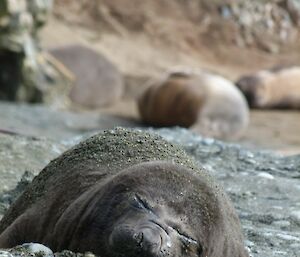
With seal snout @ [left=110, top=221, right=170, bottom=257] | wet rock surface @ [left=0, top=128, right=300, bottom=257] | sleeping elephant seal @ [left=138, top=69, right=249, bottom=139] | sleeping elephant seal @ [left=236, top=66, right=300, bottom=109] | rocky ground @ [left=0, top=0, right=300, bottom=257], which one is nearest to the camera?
seal snout @ [left=110, top=221, right=170, bottom=257]

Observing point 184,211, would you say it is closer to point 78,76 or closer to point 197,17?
point 78,76

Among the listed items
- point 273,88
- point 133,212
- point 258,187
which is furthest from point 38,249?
point 273,88

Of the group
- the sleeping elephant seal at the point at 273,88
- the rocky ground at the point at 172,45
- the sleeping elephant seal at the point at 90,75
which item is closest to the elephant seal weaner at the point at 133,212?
the rocky ground at the point at 172,45

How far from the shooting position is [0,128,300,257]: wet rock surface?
4.31 m

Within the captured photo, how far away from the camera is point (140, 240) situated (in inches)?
105

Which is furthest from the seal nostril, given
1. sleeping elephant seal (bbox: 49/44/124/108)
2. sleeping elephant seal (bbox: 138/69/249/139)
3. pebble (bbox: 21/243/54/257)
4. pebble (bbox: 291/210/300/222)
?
sleeping elephant seal (bbox: 49/44/124/108)

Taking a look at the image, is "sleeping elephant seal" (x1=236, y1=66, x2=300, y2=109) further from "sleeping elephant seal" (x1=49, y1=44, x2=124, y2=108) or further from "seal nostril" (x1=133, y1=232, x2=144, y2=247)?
"seal nostril" (x1=133, y1=232, x2=144, y2=247)

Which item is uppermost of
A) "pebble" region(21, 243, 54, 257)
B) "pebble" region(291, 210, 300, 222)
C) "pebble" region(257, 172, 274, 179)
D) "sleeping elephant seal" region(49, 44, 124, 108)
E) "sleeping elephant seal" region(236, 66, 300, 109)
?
"pebble" region(21, 243, 54, 257)

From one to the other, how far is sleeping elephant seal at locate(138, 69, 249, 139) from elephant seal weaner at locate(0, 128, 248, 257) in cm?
943

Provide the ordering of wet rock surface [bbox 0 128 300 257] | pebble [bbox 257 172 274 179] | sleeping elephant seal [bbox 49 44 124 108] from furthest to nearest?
1. sleeping elephant seal [bbox 49 44 124 108]
2. pebble [bbox 257 172 274 179]
3. wet rock surface [bbox 0 128 300 257]

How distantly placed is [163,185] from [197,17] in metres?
16.3

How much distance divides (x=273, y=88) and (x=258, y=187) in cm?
1166

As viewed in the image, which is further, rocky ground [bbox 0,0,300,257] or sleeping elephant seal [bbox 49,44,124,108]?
sleeping elephant seal [bbox 49,44,124,108]

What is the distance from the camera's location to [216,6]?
63.0ft
